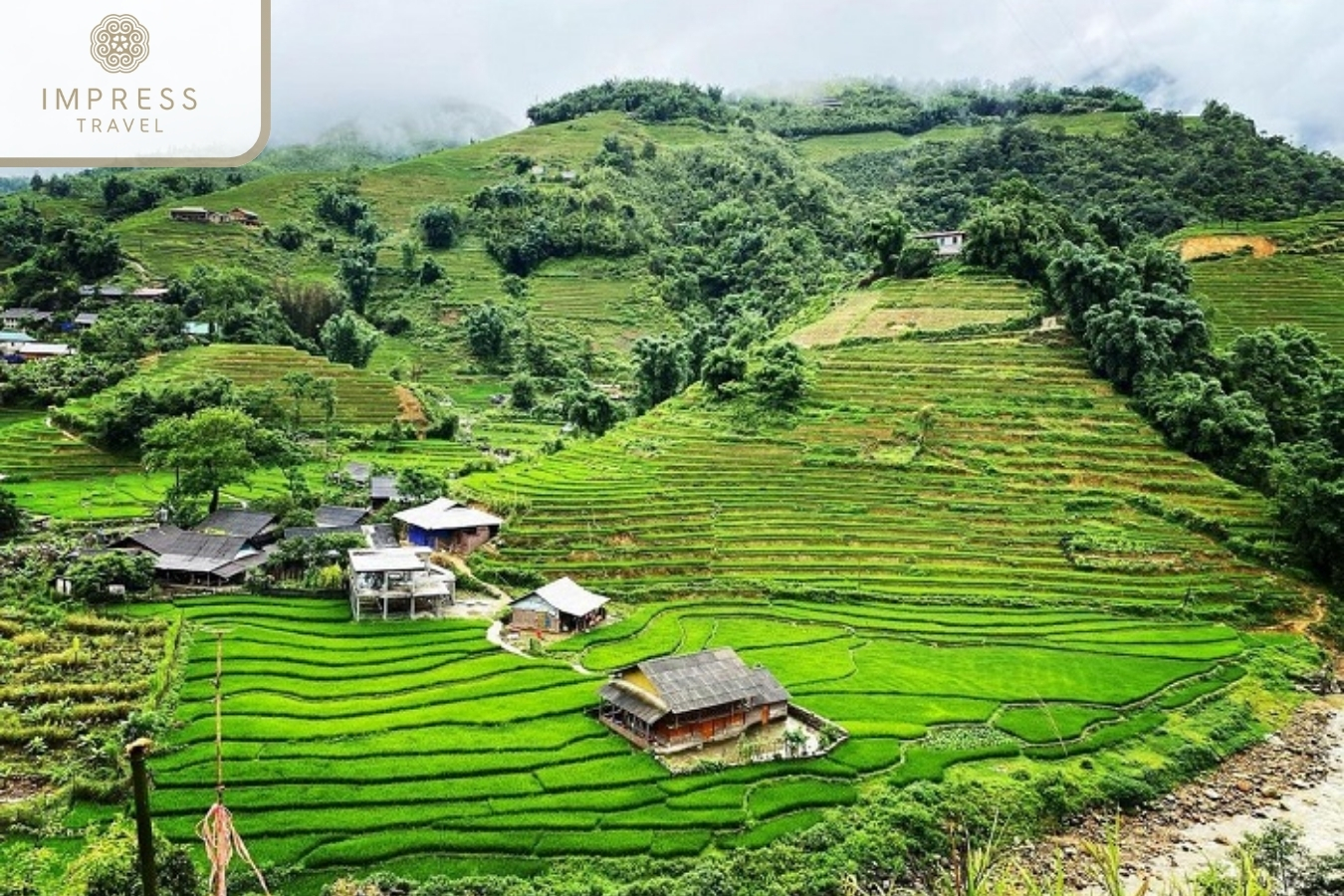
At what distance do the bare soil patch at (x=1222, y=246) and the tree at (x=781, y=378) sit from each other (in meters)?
38.1

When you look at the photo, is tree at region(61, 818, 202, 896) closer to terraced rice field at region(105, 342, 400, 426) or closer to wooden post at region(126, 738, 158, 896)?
wooden post at region(126, 738, 158, 896)

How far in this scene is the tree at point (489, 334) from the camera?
7862cm

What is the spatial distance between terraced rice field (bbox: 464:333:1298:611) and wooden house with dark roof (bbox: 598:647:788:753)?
10004 millimetres

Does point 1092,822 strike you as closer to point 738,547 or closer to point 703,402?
point 738,547

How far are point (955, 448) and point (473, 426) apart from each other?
31863 millimetres

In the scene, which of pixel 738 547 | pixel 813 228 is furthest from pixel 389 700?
pixel 813 228

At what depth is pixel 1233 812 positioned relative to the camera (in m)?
26.7

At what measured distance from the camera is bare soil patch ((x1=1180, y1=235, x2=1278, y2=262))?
239ft

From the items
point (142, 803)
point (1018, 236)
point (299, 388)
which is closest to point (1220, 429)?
point (1018, 236)

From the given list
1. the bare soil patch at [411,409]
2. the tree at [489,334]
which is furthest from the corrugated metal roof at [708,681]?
the tree at [489,334]

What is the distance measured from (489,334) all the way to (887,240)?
31.0m

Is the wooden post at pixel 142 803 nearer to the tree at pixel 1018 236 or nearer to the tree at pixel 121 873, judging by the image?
the tree at pixel 121 873

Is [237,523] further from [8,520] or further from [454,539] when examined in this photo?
[454,539]

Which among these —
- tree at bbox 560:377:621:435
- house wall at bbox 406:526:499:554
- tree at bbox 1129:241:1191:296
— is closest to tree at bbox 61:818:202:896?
house wall at bbox 406:526:499:554
